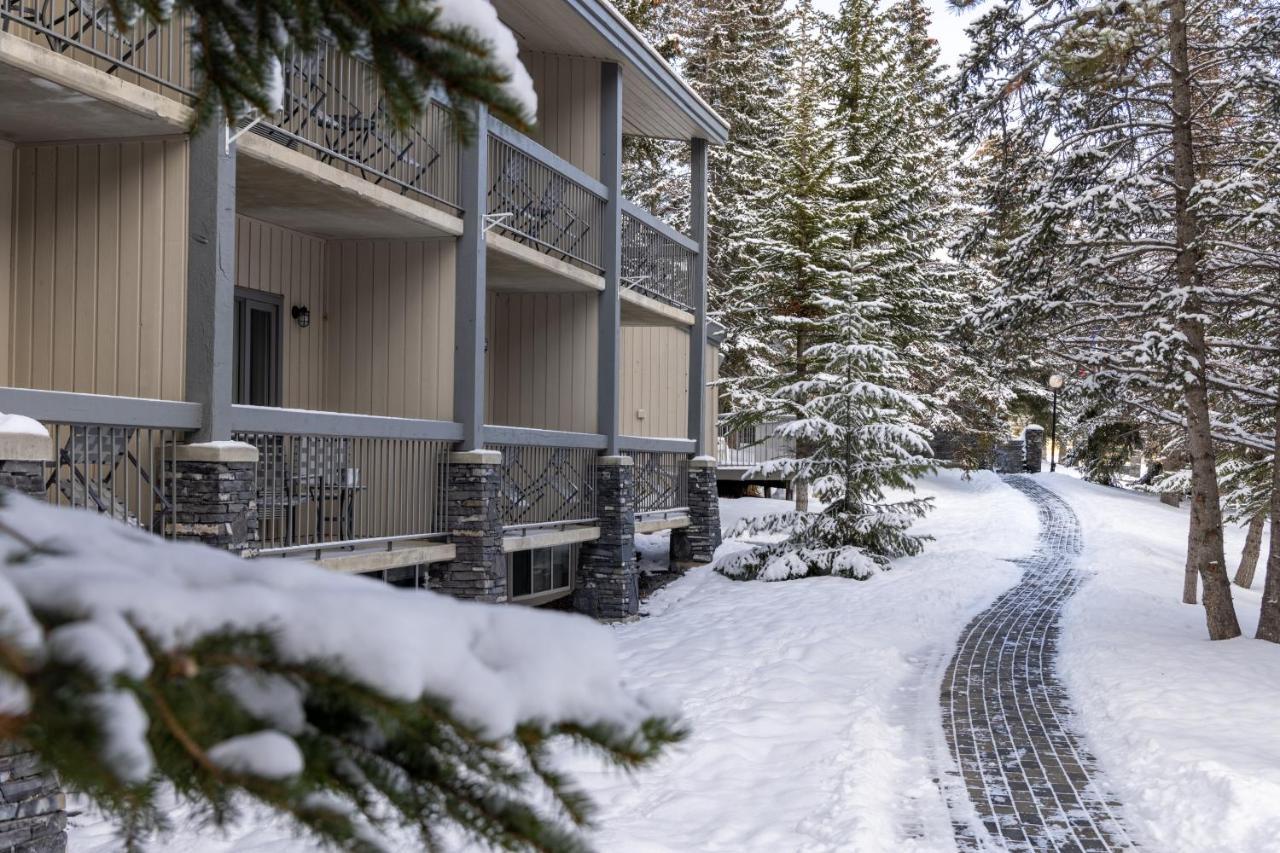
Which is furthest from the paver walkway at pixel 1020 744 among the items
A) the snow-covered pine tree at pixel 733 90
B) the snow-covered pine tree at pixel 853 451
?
the snow-covered pine tree at pixel 733 90

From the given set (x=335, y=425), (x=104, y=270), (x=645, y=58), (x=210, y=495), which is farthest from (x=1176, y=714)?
(x=645, y=58)

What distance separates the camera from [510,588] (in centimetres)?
1474

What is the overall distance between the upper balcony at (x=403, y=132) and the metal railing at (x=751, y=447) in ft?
38.9

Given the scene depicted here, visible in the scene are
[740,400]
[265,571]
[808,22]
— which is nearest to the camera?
[265,571]

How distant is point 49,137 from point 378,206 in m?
2.93

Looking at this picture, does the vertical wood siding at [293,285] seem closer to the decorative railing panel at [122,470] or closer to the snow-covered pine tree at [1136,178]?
the decorative railing panel at [122,470]

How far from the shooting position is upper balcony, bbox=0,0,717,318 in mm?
7367

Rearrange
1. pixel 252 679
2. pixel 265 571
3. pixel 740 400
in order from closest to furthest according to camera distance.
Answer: pixel 252 679, pixel 265 571, pixel 740 400

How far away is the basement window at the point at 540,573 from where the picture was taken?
598 inches

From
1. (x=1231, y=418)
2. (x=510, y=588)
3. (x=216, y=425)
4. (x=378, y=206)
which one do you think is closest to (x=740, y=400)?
(x=1231, y=418)

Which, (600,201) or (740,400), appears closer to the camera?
(600,201)

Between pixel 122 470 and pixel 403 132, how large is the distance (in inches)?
269

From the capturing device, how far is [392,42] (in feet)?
7.04

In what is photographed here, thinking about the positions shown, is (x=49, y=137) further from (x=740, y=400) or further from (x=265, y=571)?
(x=740, y=400)
